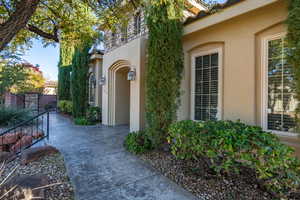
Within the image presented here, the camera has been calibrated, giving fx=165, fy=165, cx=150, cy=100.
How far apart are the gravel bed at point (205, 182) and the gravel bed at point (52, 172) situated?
1.88 m

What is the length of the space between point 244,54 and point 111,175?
4103mm

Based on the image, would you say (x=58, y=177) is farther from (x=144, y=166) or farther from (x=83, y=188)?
(x=144, y=166)

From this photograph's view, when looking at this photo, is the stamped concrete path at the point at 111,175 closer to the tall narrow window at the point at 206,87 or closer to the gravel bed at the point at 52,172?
the gravel bed at the point at 52,172

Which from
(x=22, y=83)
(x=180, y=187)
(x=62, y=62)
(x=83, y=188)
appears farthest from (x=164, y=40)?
(x=62, y=62)

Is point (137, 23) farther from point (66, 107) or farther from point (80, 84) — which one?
point (66, 107)

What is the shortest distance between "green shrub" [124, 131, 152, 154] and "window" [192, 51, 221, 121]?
66.0 inches

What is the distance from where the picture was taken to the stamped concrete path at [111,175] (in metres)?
2.80

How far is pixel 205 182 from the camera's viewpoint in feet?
10.5

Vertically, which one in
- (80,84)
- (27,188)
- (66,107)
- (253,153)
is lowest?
(27,188)

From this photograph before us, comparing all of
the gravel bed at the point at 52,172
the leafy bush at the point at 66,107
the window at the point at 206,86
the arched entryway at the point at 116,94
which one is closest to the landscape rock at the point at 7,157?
the gravel bed at the point at 52,172

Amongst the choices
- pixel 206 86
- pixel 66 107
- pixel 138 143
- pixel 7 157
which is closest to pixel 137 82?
pixel 138 143

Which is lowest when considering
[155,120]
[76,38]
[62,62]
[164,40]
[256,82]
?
[155,120]

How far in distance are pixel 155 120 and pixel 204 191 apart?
218cm

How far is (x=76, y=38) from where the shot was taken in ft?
20.3
